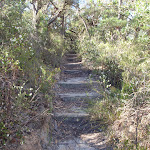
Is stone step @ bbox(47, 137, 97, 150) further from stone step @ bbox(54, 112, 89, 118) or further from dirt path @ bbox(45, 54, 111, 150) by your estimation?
stone step @ bbox(54, 112, 89, 118)

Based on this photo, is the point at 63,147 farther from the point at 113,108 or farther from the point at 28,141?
the point at 113,108

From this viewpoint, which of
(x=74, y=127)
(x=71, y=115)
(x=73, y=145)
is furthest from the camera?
(x=71, y=115)

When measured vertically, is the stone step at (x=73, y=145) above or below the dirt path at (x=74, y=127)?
below

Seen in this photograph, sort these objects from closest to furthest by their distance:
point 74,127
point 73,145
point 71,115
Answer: point 73,145, point 74,127, point 71,115

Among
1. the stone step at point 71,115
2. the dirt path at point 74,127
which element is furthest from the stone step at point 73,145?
the stone step at point 71,115

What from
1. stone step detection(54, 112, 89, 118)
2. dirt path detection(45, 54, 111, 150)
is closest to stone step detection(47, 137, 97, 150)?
dirt path detection(45, 54, 111, 150)

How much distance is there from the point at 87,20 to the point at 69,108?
12.4m

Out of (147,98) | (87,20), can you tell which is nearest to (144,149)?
(147,98)

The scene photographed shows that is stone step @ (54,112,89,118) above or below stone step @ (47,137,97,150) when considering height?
above

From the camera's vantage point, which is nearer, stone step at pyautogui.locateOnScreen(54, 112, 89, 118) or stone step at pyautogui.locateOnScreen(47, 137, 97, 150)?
stone step at pyautogui.locateOnScreen(47, 137, 97, 150)

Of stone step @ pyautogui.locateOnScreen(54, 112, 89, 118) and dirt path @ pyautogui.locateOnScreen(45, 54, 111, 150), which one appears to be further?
stone step @ pyautogui.locateOnScreen(54, 112, 89, 118)

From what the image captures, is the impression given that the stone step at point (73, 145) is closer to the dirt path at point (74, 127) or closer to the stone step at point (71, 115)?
the dirt path at point (74, 127)

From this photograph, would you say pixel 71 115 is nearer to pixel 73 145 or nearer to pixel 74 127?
pixel 74 127

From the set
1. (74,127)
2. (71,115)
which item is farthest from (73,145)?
(71,115)
